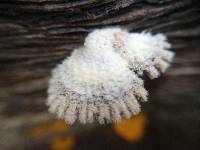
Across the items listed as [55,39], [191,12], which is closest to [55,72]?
[55,39]

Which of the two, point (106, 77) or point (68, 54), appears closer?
point (106, 77)

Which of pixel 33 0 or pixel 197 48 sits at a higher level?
pixel 33 0

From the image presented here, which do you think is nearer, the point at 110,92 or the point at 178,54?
the point at 110,92

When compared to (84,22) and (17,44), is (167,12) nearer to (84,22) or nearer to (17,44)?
(84,22)
